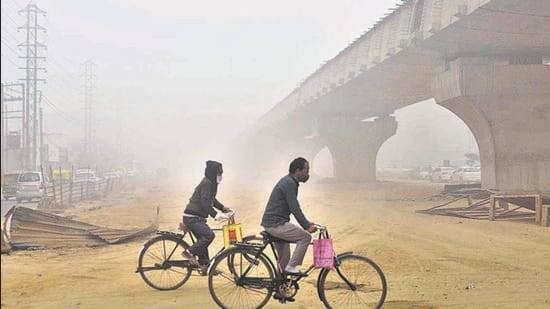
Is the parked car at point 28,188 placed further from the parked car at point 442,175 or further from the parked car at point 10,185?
the parked car at point 442,175

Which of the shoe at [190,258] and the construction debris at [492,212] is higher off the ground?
the shoe at [190,258]

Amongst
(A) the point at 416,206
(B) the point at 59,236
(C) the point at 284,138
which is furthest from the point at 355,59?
(C) the point at 284,138

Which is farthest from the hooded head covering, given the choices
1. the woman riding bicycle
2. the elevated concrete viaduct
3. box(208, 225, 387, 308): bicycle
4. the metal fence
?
the metal fence

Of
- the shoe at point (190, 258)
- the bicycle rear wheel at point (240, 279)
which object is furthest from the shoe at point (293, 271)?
the shoe at point (190, 258)

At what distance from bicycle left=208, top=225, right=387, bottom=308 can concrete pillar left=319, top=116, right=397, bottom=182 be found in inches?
1876

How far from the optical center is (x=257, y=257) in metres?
7.01

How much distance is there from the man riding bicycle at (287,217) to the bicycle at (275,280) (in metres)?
0.15

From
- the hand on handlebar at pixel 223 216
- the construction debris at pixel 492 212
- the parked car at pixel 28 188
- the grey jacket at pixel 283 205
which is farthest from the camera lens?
the parked car at pixel 28 188

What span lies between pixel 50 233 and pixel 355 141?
42.6 metres

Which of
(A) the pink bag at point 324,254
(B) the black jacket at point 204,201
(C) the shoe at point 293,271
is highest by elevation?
(B) the black jacket at point 204,201

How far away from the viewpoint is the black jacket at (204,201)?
8031 millimetres

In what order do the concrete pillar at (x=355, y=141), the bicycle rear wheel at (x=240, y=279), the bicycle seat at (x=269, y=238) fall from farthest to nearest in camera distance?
the concrete pillar at (x=355, y=141) → the bicycle rear wheel at (x=240, y=279) → the bicycle seat at (x=269, y=238)

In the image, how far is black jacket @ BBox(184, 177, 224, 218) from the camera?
803cm

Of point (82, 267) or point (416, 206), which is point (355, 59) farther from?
point (82, 267)
